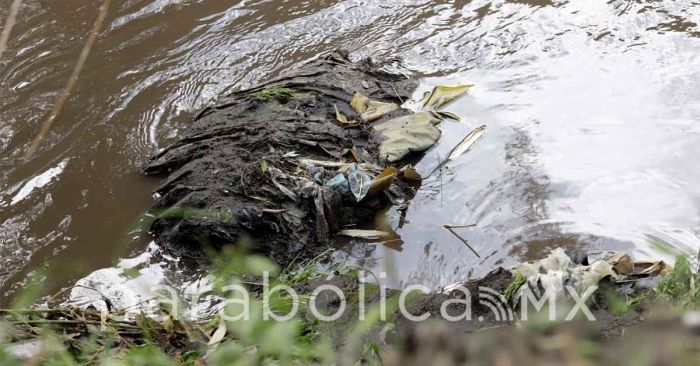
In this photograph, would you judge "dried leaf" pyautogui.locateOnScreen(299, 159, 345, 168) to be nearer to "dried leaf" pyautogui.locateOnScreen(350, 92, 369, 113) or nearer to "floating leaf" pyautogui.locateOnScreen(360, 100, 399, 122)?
"floating leaf" pyautogui.locateOnScreen(360, 100, 399, 122)

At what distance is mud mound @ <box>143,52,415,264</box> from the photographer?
4.18 m

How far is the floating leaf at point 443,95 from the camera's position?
5.45 meters

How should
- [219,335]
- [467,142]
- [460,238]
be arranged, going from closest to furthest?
[219,335] → [460,238] → [467,142]

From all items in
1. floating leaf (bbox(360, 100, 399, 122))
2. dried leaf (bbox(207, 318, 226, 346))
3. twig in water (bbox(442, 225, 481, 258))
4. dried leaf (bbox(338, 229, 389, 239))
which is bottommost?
twig in water (bbox(442, 225, 481, 258))

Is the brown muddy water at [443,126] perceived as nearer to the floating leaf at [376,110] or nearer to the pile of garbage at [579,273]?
the pile of garbage at [579,273]

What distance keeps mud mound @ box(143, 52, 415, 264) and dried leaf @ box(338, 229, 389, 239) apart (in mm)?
72

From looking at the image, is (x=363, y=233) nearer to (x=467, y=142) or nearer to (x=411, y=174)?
(x=411, y=174)

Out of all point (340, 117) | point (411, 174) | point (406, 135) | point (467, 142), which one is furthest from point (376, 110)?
point (411, 174)

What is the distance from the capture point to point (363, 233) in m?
4.30

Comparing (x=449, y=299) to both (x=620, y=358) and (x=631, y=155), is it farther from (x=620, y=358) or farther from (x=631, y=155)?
(x=620, y=358)

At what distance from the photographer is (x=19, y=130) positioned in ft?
18.1

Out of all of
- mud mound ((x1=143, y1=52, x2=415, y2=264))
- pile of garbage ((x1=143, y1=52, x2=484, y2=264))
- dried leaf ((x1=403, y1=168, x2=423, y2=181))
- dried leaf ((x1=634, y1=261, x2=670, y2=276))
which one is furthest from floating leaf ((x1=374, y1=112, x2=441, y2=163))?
dried leaf ((x1=634, y1=261, x2=670, y2=276))

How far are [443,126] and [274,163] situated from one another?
4.74ft

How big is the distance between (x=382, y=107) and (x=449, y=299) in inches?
98.5
